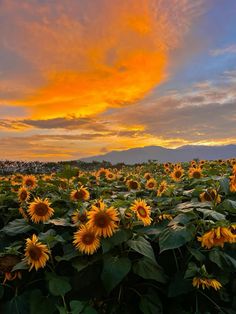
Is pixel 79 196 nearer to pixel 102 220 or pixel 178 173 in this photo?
pixel 102 220

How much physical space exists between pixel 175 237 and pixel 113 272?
1.96 ft

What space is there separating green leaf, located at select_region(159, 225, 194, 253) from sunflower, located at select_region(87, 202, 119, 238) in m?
0.43

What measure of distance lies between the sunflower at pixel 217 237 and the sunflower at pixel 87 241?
2.88 ft

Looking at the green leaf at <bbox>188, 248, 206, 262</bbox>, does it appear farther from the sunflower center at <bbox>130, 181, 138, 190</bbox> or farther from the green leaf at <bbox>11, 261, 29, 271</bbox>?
the sunflower center at <bbox>130, 181, 138, 190</bbox>

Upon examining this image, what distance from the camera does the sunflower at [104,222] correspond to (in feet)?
11.7

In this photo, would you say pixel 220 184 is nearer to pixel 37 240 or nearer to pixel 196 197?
pixel 196 197

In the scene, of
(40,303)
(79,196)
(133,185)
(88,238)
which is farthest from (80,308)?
(133,185)

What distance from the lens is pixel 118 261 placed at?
11.3ft

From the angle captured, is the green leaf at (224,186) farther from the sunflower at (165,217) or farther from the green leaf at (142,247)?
the green leaf at (142,247)

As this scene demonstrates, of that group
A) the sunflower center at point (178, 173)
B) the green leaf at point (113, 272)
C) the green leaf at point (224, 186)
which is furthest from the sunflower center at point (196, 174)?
the green leaf at point (113, 272)

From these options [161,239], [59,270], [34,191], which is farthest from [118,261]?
[34,191]

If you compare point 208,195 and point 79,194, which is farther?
point 79,194

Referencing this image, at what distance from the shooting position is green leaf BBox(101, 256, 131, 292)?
3.35 metres

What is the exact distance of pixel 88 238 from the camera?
3.59 metres
